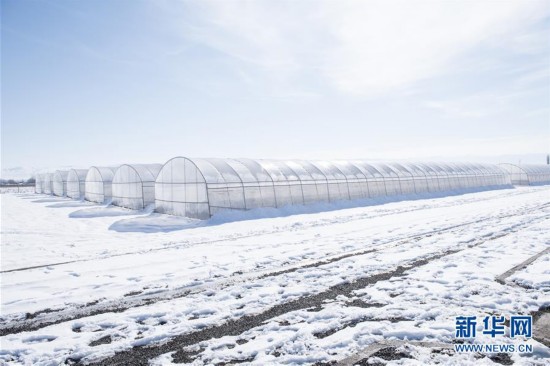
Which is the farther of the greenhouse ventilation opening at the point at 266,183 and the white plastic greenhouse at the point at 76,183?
the white plastic greenhouse at the point at 76,183

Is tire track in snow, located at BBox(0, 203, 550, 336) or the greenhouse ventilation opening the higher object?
the greenhouse ventilation opening

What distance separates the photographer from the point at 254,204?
23984mm

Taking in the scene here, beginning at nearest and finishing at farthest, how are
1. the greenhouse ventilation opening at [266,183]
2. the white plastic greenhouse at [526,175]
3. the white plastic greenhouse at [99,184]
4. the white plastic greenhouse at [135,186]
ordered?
the greenhouse ventilation opening at [266,183], the white plastic greenhouse at [135,186], the white plastic greenhouse at [99,184], the white plastic greenhouse at [526,175]

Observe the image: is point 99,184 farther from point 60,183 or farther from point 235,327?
point 235,327

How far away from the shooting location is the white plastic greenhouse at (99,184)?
37562 mm

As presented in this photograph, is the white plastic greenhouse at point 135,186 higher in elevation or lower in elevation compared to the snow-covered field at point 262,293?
higher

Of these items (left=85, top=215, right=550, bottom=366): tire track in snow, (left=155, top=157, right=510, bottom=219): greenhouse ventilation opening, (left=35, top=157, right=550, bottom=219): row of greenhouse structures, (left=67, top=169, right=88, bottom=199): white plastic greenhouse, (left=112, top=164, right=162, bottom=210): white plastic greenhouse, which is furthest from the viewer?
(left=67, top=169, right=88, bottom=199): white plastic greenhouse

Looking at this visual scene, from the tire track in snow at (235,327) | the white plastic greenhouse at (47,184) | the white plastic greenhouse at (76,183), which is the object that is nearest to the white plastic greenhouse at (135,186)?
the white plastic greenhouse at (76,183)

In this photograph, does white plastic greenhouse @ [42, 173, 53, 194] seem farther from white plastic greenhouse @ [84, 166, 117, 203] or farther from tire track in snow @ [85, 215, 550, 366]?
tire track in snow @ [85, 215, 550, 366]

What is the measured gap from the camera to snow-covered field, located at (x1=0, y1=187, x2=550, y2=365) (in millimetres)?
5938

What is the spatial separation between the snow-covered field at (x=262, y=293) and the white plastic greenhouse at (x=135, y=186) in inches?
500

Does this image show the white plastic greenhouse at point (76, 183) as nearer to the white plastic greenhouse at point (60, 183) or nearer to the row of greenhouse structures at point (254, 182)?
the white plastic greenhouse at point (60, 183)

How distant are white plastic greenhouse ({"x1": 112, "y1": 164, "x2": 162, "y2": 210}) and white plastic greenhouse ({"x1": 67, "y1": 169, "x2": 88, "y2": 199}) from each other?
57.3 ft

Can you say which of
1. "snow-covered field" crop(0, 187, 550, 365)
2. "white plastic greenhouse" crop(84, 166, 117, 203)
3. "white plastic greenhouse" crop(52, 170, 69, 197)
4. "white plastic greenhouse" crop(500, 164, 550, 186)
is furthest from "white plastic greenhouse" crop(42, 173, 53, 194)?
"white plastic greenhouse" crop(500, 164, 550, 186)
